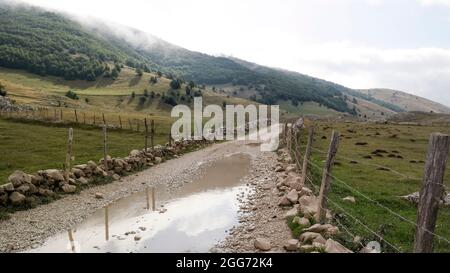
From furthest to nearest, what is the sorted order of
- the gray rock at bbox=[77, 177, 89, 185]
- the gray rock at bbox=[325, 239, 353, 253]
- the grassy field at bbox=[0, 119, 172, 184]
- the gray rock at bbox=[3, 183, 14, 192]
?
1. the grassy field at bbox=[0, 119, 172, 184]
2. the gray rock at bbox=[77, 177, 89, 185]
3. the gray rock at bbox=[3, 183, 14, 192]
4. the gray rock at bbox=[325, 239, 353, 253]

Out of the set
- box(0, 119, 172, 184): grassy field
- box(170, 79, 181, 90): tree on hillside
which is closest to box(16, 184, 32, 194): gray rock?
box(0, 119, 172, 184): grassy field

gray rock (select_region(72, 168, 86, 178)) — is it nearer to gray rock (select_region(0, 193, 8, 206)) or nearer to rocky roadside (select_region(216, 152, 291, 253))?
gray rock (select_region(0, 193, 8, 206))

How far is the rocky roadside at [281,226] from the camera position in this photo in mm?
12328

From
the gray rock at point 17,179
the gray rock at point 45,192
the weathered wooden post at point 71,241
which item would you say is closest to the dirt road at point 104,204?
the weathered wooden post at point 71,241

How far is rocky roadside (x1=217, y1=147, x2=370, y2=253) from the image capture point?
12.3 metres

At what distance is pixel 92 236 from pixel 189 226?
386 cm

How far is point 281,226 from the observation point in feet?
49.5

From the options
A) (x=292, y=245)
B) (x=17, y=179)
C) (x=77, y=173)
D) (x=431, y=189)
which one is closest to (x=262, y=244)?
(x=292, y=245)

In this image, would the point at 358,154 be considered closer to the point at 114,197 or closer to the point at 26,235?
the point at 114,197

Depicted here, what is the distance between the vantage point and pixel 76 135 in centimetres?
4884

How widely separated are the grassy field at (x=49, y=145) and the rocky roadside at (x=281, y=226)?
15.4 metres

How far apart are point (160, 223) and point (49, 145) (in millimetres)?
27132

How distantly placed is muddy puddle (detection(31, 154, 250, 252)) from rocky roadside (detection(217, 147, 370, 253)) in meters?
0.78
